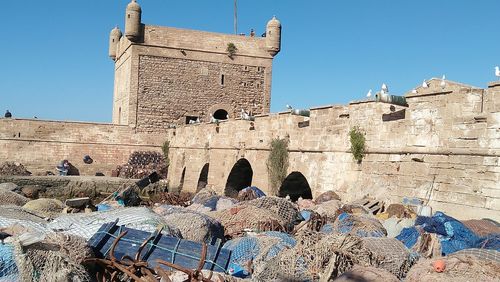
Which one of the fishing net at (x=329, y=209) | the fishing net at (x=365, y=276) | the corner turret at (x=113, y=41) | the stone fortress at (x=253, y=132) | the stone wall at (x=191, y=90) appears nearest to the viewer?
the fishing net at (x=365, y=276)

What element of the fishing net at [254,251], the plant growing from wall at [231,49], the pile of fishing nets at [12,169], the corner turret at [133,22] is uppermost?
the corner turret at [133,22]

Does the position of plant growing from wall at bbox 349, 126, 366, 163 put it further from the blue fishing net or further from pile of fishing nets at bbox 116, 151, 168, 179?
pile of fishing nets at bbox 116, 151, 168, 179

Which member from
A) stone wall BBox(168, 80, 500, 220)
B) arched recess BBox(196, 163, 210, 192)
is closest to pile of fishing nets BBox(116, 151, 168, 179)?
arched recess BBox(196, 163, 210, 192)

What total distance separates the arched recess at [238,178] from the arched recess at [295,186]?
3307 millimetres

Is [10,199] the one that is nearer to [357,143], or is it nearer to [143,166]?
[357,143]

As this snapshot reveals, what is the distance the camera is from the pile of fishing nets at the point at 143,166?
86.4 feet

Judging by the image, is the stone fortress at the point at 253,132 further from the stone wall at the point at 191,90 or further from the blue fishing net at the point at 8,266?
the blue fishing net at the point at 8,266

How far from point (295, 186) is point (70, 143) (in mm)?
15369

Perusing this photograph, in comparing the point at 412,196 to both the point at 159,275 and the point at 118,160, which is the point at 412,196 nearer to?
the point at 159,275

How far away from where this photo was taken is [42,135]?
1049 inches

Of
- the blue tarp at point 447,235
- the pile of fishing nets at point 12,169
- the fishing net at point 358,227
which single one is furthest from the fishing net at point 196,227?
the pile of fishing nets at point 12,169

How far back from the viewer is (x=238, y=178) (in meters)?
19.1

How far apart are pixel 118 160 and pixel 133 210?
67.6ft

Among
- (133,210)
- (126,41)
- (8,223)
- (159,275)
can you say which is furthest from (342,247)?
(126,41)
